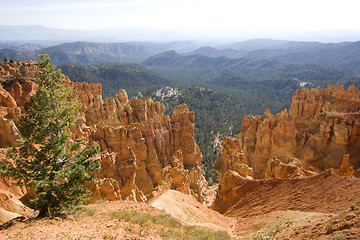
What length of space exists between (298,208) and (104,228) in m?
11.0

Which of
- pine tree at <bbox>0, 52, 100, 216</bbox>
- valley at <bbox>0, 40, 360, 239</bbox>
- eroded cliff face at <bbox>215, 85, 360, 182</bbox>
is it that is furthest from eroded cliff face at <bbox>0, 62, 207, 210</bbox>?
eroded cliff face at <bbox>215, 85, 360, 182</bbox>

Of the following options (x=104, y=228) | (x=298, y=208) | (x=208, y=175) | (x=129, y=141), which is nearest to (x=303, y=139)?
(x=298, y=208)

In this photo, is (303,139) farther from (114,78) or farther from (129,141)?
(114,78)

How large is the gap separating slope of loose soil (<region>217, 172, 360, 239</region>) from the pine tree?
326 inches

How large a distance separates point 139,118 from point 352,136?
27.4 m

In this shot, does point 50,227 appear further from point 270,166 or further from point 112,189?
point 270,166

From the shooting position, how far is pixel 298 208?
45.7 ft

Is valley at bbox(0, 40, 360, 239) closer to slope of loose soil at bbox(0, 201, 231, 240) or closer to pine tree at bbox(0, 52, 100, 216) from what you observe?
slope of loose soil at bbox(0, 201, 231, 240)

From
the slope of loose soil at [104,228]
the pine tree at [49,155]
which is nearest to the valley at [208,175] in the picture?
the slope of loose soil at [104,228]

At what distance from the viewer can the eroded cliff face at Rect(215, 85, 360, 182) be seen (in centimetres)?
2477

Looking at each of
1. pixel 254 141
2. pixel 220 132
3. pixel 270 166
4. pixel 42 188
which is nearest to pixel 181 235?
pixel 42 188

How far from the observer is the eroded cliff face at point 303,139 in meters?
24.8

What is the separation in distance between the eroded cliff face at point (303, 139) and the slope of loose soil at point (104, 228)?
1200 centimetres

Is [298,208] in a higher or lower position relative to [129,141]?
higher
